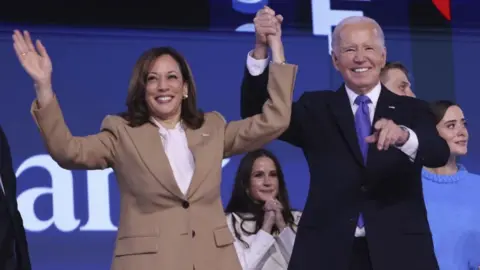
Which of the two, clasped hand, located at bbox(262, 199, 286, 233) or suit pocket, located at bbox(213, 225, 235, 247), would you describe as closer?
suit pocket, located at bbox(213, 225, 235, 247)

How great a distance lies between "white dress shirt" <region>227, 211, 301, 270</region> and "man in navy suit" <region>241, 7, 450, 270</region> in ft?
3.60

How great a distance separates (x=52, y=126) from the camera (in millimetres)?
2955

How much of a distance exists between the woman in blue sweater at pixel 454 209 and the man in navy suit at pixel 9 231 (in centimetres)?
182

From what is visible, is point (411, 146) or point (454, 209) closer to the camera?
point (411, 146)

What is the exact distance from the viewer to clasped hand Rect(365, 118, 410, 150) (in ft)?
9.60

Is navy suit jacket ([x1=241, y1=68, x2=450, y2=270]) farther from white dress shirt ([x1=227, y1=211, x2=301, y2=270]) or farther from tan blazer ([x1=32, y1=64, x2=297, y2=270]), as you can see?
white dress shirt ([x1=227, y1=211, x2=301, y2=270])

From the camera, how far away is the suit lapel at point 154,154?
304 cm

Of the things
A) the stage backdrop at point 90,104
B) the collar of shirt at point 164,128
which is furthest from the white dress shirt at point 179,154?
the stage backdrop at point 90,104

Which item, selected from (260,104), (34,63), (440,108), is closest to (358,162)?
(260,104)

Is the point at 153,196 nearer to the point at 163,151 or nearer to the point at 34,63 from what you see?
the point at 163,151

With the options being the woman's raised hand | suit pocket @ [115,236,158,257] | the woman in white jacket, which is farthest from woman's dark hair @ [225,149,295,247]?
the woman's raised hand

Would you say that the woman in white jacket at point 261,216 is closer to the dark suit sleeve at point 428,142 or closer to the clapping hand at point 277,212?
the clapping hand at point 277,212

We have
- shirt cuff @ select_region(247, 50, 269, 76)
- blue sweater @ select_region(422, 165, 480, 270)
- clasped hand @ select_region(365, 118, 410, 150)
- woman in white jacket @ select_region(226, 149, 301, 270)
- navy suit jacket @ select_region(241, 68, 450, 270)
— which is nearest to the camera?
clasped hand @ select_region(365, 118, 410, 150)

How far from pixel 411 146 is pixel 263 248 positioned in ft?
4.49
